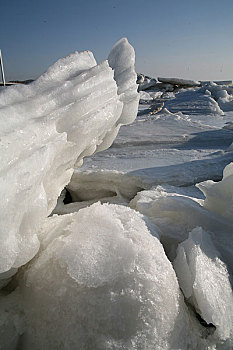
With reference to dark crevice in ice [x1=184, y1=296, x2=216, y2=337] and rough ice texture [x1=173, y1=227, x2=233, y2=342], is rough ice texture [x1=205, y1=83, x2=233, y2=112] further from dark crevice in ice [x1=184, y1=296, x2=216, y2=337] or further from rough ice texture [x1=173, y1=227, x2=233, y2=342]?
dark crevice in ice [x1=184, y1=296, x2=216, y2=337]

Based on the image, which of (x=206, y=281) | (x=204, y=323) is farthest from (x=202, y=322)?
(x=206, y=281)

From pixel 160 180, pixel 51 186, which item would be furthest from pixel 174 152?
pixel 51 186

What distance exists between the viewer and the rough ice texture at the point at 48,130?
2.68 feet

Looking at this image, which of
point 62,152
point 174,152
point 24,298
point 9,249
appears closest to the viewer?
point 9,249

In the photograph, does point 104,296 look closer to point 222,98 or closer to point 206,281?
point 206,281

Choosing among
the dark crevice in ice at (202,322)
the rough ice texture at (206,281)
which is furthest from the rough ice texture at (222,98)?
the dark crevice in ice at (202,322)

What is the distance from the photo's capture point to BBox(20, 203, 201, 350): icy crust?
0.79 metres

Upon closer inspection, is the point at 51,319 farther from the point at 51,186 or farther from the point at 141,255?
the point at 51,186

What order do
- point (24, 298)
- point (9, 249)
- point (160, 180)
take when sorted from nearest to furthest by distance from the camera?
point (9, 249), point (24, 298), point (160, 180)

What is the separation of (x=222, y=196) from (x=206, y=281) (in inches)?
22.3

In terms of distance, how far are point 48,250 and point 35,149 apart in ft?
1.18

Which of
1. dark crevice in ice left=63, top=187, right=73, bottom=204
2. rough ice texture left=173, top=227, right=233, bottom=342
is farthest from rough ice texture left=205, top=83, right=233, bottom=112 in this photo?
rough ice texture left=173, top=227, right=233, bottom=342

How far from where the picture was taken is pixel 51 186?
1.17 metres

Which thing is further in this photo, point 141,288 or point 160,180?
point 160,180
